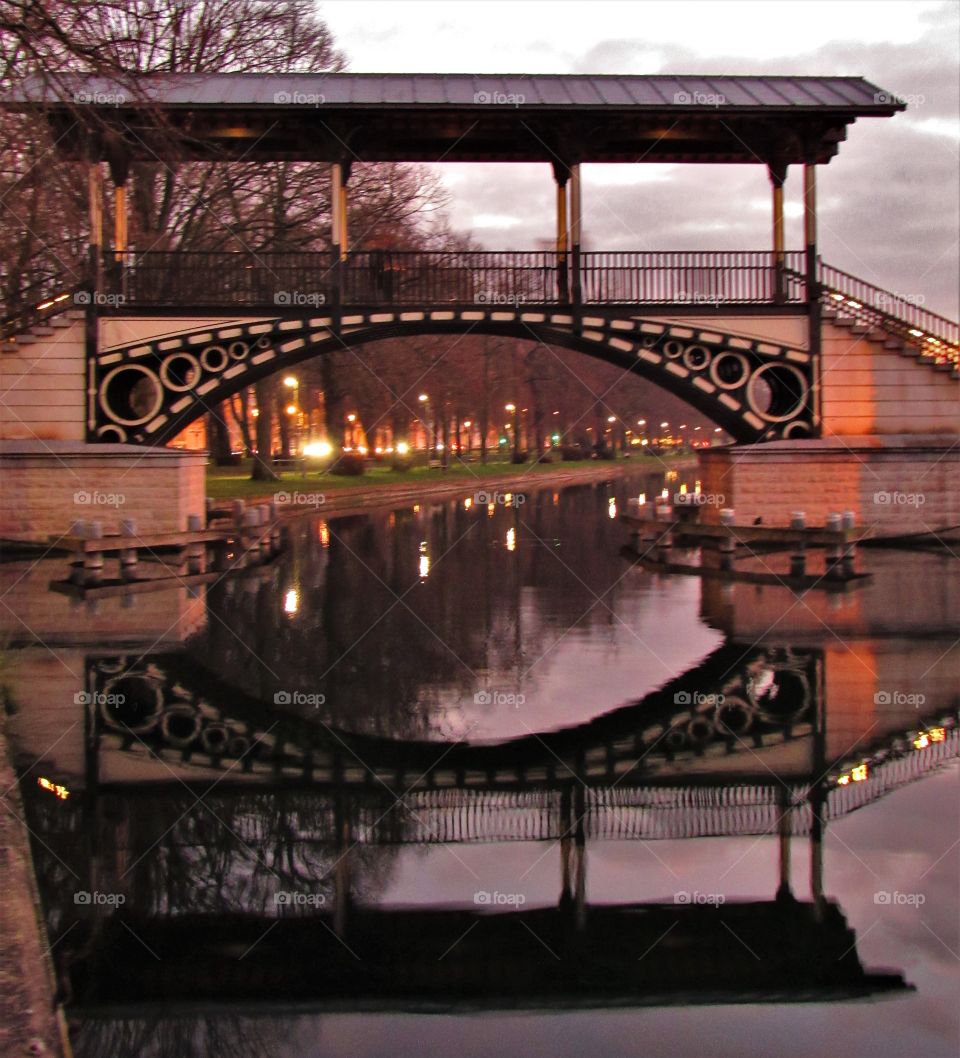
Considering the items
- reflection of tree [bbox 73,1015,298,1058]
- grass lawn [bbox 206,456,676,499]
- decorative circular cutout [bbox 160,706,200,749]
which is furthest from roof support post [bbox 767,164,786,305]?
reflection of tree [bbox 73,1015,298,1058]

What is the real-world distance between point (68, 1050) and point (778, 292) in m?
24.9

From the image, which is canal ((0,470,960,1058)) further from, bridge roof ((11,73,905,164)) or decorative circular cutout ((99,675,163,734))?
bridge roof ((11,73,905,164))

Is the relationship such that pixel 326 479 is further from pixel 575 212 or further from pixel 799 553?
pixel 799 553

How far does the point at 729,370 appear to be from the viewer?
91.6ft

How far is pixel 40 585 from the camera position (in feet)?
67.6

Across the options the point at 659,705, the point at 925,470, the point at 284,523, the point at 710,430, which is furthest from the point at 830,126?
the point at 710,430

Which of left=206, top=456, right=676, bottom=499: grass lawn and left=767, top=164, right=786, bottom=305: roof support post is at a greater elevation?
left=767, top=164, right=786, bottom=305: roof support post

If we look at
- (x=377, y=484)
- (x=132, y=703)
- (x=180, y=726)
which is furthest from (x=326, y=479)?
(x=180, y=726)

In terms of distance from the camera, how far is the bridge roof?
26234 millimetres

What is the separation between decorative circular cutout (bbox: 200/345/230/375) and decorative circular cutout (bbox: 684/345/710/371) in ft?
31.0

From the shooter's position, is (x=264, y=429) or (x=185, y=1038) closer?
(x=185, y=1038)

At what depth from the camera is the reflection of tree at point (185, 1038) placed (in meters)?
5.13

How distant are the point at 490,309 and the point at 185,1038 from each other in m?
22.2

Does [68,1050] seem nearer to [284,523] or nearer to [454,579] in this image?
[454,579]
